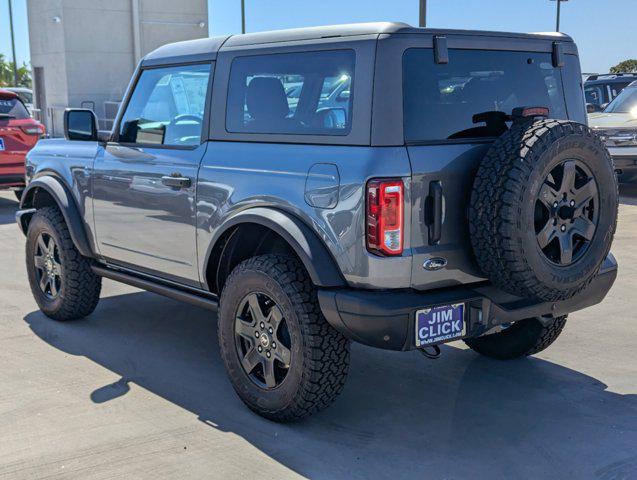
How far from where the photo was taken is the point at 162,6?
96.8 ft

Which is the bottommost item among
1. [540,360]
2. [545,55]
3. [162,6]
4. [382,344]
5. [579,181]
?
[540,360]

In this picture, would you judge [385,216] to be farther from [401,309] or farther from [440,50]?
[440,50]

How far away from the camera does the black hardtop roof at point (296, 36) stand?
3576mm

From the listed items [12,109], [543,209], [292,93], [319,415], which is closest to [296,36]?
[292,93]

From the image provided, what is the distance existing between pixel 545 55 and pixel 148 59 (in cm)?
247

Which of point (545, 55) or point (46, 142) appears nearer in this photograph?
point (545, 55)

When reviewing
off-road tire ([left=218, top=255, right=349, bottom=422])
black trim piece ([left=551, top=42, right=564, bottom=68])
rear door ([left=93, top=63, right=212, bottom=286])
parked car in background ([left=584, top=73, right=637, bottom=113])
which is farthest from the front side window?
parked car in background ([left=584, top=73, right=637, bottom=113])

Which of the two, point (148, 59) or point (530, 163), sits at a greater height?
point (148, 59)

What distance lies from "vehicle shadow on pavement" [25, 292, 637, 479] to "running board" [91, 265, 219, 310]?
1.53 feet

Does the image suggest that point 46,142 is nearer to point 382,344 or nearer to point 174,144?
point 174,144

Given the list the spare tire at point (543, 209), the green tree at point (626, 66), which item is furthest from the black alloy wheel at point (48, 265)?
the green tree at point (626, 66)

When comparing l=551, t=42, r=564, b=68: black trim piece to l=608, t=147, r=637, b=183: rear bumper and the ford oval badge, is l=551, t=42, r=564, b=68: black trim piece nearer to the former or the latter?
the ford oval badge

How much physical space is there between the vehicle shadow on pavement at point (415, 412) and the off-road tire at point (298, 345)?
0.15 m

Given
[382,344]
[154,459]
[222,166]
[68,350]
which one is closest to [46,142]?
[68,350]
